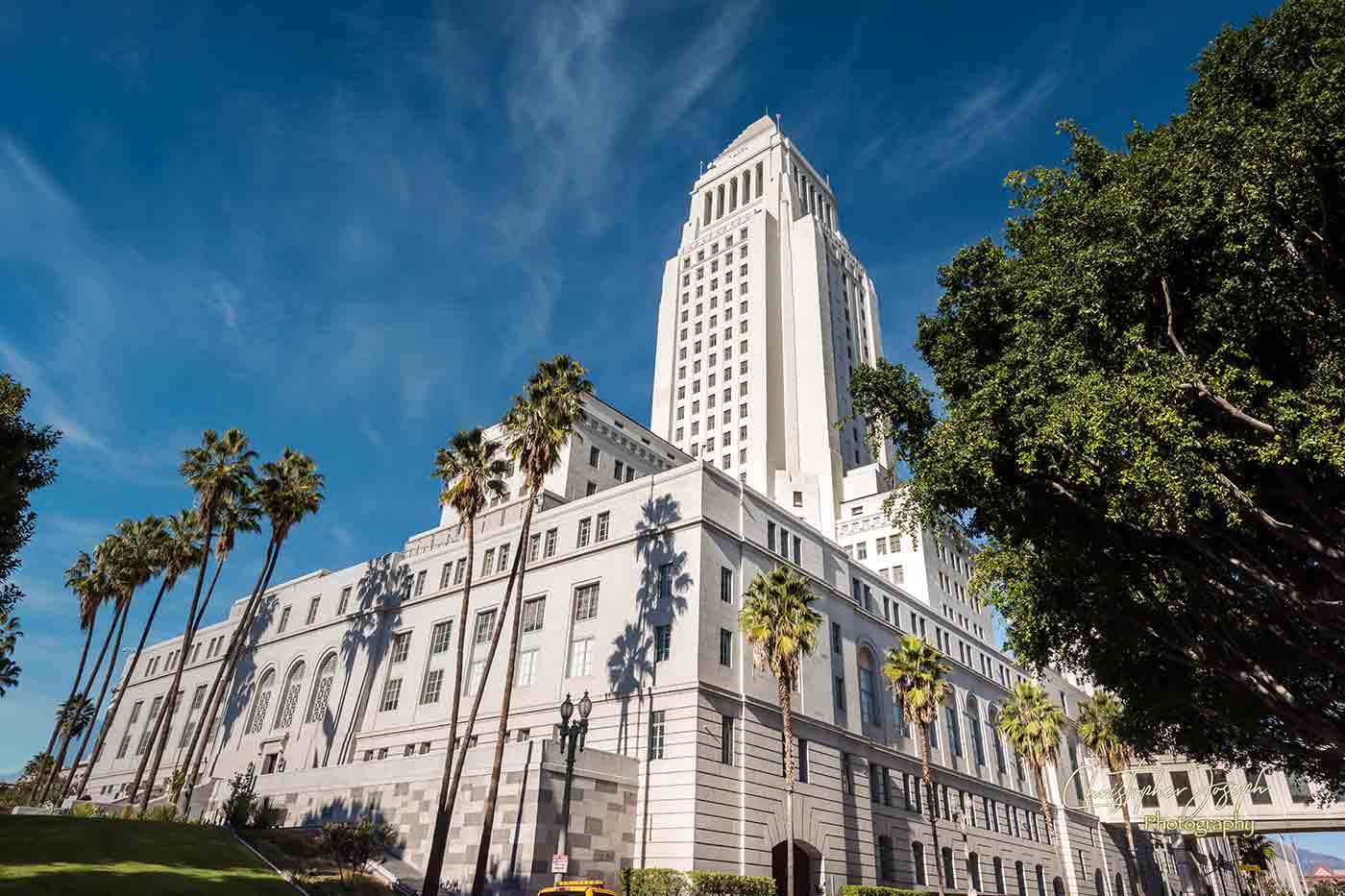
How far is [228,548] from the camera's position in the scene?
155ft

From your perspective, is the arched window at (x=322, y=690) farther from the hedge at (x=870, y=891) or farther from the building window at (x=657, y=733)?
the hedge at (x=870, y=891)

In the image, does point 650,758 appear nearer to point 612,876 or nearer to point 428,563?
point 612,876

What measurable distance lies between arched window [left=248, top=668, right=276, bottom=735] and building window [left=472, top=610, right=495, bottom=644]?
23648 millimetres

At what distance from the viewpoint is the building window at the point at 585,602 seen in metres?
39.9

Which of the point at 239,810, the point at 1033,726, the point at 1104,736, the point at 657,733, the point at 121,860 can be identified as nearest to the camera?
the point at 121,860

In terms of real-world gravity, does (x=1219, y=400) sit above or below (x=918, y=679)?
below

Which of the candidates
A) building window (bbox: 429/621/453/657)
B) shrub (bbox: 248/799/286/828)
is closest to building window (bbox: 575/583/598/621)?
building window (bbox: 429/621/453/657)

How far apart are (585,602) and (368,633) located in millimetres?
20326

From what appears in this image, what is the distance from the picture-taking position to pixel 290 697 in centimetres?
5603

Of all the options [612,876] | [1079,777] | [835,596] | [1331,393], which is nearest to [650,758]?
[612,876]

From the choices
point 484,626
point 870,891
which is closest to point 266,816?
point 484,626

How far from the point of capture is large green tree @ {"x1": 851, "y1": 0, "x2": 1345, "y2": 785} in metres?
15.5

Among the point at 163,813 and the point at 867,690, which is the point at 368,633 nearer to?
the point at 163,813

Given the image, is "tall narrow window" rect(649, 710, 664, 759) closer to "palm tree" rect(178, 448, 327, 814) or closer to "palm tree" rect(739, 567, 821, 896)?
"palm tree" rect(739, 567, 821, 896)
